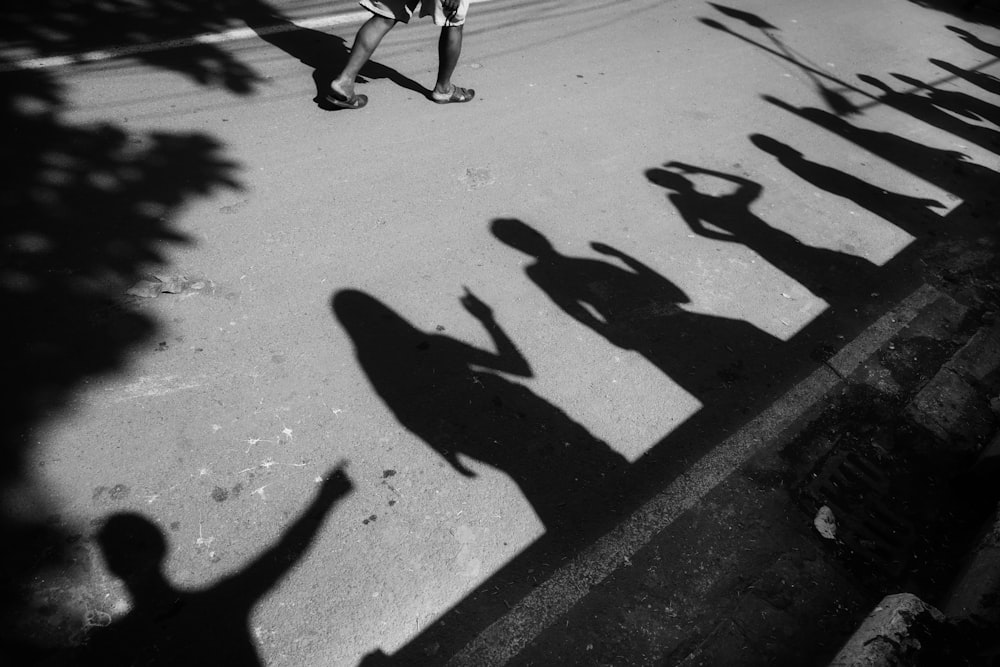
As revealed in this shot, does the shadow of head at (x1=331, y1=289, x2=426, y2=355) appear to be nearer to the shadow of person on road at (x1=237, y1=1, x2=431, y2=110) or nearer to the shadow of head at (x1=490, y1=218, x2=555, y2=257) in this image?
the shadow of head at (x1=490, y1=218, x2=555, y2=257)

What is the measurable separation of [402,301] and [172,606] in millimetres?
2013

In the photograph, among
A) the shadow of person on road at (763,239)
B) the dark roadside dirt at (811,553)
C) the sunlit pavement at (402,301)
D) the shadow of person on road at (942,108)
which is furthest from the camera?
the shadow of person on road at (942,108)

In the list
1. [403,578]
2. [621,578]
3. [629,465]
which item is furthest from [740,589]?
[403,578]

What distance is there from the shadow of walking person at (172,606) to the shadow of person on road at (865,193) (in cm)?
551

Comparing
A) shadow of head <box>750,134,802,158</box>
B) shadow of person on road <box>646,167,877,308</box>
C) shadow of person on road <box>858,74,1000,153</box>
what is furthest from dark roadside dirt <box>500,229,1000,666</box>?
shadow of person on road <box>858,74,1000,153</box>

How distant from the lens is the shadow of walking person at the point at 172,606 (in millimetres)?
2320

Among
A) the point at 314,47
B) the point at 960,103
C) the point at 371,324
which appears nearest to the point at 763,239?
the point at 371,324

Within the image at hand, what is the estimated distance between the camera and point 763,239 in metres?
5.02

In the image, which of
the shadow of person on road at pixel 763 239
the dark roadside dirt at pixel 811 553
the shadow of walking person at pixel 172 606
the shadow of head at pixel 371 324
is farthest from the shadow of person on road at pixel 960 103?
the shadow of walking person at pixel 172 606

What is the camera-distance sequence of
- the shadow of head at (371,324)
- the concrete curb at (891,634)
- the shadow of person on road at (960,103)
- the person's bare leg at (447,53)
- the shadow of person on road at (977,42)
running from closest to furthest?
the concrete curb at (891,634) < the shadow of head at (371,324) < the person's bare leg at (447,53) < the shadow of person on road at (960,103) < the shadow of person on road at (977,42)

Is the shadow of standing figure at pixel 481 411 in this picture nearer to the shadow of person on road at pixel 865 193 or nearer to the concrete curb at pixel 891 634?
the concrete curb at pixel 891 634

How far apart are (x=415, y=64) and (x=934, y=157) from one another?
5.68 m

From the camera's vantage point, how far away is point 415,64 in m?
6.26

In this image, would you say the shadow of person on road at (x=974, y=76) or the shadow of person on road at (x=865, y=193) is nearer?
the shadow of person on road at (x=865, y=193)
